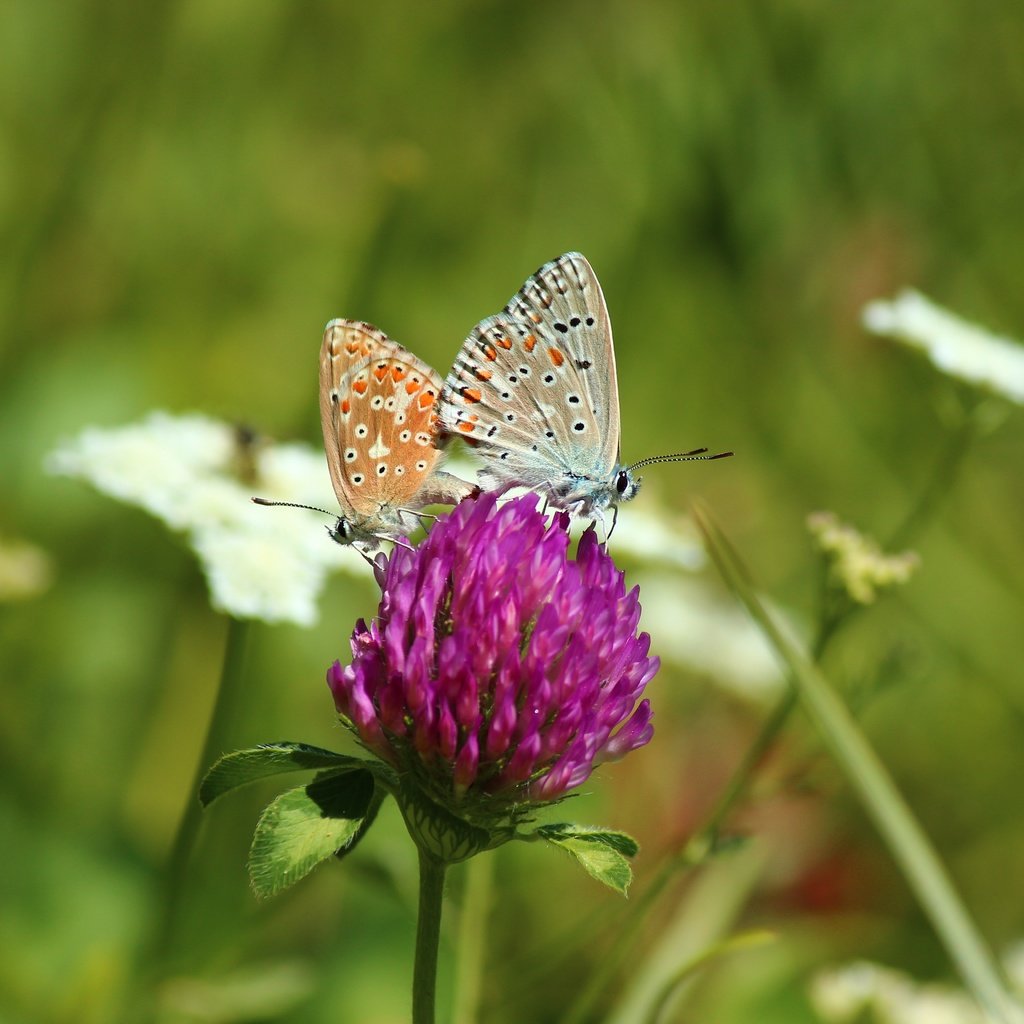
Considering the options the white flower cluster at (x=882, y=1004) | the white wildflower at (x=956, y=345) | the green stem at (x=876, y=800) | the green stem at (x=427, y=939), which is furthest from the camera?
the white wildflower at (x=956, y=345)

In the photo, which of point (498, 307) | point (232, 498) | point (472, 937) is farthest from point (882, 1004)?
point (498, 307)

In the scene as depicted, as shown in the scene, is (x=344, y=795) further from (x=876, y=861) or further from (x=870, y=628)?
(x=870, y=628)

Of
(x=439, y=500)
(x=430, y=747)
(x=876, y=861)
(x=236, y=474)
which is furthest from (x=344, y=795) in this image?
(x=876, y=861)

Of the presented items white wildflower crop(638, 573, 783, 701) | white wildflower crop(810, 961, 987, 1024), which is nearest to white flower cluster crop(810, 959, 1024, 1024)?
white wildflower crop(810, 961, 987, 1024)

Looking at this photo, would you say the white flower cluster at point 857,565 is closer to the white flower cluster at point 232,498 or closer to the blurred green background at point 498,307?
the blurred green background at point 498,307

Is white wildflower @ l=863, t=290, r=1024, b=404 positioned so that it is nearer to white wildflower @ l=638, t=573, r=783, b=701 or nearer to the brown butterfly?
white wildflower @ l=638, t=573, r=783, b=701

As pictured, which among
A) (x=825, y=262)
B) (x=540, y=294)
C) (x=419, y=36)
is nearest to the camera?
(x=540, y=294)

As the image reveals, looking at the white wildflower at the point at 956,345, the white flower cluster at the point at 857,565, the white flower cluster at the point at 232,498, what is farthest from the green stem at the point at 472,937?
the white wildflower at the point at 956,345
